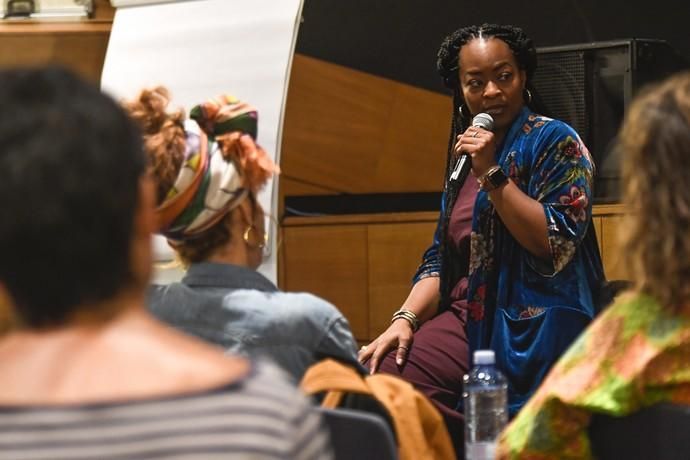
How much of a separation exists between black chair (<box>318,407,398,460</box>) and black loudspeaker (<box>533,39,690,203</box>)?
2.30 meters

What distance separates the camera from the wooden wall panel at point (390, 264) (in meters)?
4.34

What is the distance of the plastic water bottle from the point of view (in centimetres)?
245

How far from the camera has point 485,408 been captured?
2537 mm

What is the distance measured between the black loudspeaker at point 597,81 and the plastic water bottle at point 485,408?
4.16 ft

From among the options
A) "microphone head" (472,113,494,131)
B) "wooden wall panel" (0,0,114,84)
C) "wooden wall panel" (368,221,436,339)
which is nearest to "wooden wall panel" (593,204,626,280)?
"wooden wall panel" (368,221,436,339)

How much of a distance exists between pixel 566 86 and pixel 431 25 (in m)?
1.24

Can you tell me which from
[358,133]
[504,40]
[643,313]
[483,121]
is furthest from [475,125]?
[358,133]

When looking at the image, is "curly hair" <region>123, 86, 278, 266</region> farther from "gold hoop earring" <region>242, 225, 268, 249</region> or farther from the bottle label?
the bottle label

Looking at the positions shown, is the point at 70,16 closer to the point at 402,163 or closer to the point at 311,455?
the point at 402,163

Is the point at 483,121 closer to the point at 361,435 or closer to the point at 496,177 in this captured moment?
the point at 496,177

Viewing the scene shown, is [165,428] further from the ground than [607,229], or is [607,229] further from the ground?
[165,428]

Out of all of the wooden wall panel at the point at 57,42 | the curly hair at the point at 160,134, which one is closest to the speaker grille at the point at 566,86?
the wooden wall panel at the point at 57,42

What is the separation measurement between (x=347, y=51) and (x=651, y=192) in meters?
3.51

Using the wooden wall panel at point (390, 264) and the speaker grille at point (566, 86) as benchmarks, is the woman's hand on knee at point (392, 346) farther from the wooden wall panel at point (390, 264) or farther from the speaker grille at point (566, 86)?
the wooden wall panel at point (390, 264)
